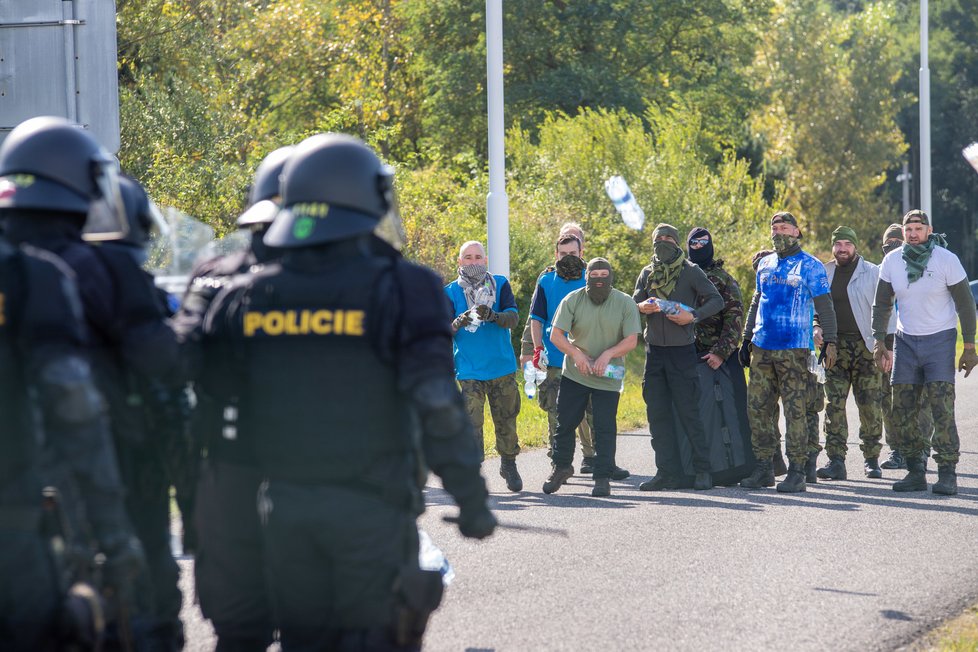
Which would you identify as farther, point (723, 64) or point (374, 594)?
point (723, 64)

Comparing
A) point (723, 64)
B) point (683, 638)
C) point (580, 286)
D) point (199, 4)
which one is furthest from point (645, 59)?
point (683, 638)

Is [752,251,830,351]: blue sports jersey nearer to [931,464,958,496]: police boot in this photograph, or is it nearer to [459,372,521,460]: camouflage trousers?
[931,464,958,496]: police boot

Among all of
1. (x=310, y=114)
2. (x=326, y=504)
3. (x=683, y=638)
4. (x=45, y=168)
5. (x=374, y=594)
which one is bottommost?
(x=683, y=638)

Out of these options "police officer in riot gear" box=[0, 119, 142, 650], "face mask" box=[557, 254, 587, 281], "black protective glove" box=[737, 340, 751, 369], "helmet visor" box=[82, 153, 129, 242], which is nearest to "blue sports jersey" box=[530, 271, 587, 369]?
"face mask" box=[557, 254, 587, 281]

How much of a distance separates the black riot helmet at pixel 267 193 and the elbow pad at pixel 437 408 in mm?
956

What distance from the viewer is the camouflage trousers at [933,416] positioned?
955 centimetres

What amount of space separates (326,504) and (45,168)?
1235 millimetres

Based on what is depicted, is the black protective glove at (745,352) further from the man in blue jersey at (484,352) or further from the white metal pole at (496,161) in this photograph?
the white metal pole at (496,161)

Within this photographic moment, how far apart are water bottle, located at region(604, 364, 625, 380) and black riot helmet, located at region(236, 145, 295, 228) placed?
5420 millimetres

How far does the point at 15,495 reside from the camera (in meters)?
3.37

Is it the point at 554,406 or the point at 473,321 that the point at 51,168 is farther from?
the point at 554,406

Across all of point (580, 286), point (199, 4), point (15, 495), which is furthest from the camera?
point (199, 4)

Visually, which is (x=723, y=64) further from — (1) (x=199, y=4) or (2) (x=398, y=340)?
(2) (x=398, y=340)

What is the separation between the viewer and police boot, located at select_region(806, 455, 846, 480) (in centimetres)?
1047
